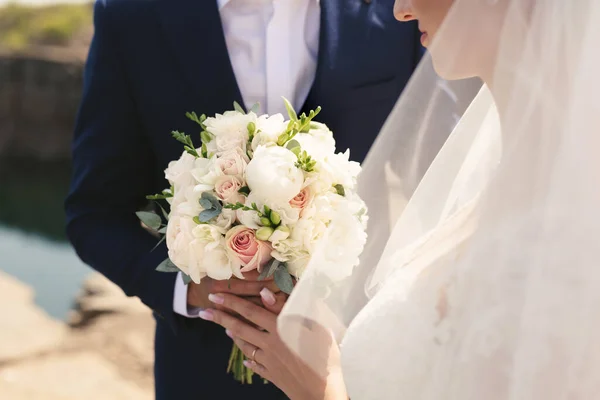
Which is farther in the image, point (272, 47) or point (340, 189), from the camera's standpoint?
point (272, 47)

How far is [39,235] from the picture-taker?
39.4ft

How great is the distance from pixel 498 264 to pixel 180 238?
567 millimetres

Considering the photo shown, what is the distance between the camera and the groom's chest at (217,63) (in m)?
1.66

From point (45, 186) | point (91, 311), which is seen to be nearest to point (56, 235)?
point (45, 186)

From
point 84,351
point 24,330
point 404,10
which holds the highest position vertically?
point 404,10

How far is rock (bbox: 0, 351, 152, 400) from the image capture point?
3.92 meters

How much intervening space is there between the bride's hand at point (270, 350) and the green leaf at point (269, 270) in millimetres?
79

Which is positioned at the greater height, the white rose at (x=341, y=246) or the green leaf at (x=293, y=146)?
the green leaf at (x=293, y=146)

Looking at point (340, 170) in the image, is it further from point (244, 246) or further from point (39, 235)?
point (39, 235)

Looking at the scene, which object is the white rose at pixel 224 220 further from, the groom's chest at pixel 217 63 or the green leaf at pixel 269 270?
the groom's chest at pixel 217 63

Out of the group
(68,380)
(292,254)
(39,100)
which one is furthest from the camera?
(39,100)

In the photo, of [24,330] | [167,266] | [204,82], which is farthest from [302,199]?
[24,330]

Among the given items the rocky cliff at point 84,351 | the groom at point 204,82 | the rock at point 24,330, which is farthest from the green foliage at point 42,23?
the groom at point 204,82

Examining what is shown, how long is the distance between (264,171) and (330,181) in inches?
5.0
